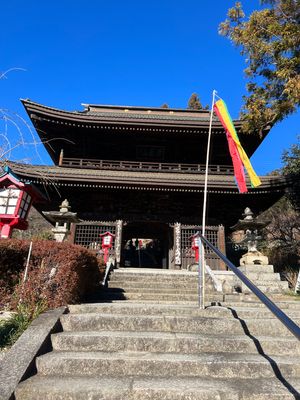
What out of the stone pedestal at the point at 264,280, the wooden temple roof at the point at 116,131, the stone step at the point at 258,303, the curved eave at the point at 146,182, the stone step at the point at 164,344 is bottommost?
the stone step at the point at 164,344

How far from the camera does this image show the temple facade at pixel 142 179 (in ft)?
40.3

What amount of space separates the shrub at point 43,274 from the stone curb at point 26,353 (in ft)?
2.12

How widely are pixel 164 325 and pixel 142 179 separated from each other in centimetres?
883

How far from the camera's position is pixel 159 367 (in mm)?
2982

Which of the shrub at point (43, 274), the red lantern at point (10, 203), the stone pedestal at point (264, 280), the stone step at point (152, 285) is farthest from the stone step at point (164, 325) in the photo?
the stone pedestal at point (264, 280)

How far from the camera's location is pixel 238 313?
4.51 m

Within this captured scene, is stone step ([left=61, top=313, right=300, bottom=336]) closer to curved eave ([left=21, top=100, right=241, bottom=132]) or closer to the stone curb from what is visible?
the stone curb

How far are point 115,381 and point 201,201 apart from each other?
11.0 meters

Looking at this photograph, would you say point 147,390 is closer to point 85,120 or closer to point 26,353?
point 26,353

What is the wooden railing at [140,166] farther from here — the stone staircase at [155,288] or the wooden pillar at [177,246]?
the stone staircase at [155,288]

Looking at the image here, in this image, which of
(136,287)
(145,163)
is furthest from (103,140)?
(136,287)

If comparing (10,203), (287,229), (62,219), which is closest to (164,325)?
(10,203)

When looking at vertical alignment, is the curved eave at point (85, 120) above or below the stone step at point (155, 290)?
above

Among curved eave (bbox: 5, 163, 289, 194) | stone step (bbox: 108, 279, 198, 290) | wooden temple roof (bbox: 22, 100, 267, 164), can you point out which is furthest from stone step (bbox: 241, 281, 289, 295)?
wooden temple roof (bbox: 22, 100, 267, 164)
